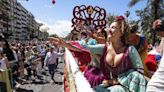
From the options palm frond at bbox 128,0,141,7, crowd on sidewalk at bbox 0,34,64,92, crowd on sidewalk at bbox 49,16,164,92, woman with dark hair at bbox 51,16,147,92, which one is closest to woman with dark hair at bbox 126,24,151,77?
crowd on sidewalk at bbox 49,16,164,92

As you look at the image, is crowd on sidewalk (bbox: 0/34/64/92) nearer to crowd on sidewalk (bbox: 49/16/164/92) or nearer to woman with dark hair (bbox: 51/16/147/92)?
crowd on sidewalk (bbox: 49/16/164/92)

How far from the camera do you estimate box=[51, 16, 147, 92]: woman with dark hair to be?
4.48m

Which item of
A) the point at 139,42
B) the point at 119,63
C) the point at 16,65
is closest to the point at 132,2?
the point at 16,65

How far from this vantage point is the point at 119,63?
15.4 ft

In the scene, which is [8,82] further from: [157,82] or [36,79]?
[36,79]

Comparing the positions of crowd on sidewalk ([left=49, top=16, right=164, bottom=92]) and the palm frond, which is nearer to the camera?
crowd on sidewalk ([left=49, top=16, right=164, bottom=92])

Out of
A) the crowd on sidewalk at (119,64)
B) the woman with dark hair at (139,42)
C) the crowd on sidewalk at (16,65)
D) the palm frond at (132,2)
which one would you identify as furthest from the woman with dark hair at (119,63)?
the palm frond at (132,2)

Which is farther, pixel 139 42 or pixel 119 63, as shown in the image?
pixel 139 42

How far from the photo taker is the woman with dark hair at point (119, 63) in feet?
14.7

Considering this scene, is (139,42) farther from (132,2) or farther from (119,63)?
(132,2)

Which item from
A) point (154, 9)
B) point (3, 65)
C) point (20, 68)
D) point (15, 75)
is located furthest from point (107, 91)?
point (154, 9)

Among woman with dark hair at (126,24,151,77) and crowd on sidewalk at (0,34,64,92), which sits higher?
woman with dark hair at (126,24,151,77)

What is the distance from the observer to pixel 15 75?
15.1 meters

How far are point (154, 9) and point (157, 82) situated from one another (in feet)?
99.1
